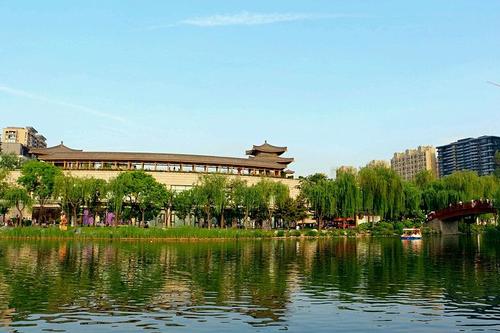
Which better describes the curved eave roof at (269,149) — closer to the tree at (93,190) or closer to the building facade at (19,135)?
the tree at (93,190)

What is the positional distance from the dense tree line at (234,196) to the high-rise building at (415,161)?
351ft

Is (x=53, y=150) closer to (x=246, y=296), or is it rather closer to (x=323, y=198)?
(x=323, y=198)

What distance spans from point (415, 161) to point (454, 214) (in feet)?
404

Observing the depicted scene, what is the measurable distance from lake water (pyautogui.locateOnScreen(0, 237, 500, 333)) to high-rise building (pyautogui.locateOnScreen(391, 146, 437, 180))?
15444 cm

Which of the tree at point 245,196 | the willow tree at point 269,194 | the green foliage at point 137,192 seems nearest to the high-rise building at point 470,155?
the willow tree at point 269,194

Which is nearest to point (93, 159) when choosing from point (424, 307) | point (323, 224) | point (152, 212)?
point (152, 212)

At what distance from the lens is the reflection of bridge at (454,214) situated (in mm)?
54953

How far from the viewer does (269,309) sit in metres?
12.4

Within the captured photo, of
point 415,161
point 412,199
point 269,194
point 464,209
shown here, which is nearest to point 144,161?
point 269,194

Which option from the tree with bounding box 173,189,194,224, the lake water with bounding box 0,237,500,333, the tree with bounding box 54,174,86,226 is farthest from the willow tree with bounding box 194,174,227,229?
the lake water with bounding box 0,237,500,333

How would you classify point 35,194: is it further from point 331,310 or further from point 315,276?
point 331,310

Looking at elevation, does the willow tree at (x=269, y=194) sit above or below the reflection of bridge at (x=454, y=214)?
above

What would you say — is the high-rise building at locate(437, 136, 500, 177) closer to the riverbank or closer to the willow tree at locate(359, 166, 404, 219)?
the willow tree at locate(359, 166, 404, 219)

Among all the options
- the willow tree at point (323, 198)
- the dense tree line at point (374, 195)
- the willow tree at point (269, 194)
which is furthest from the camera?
the willow tree at point (323, 198)
